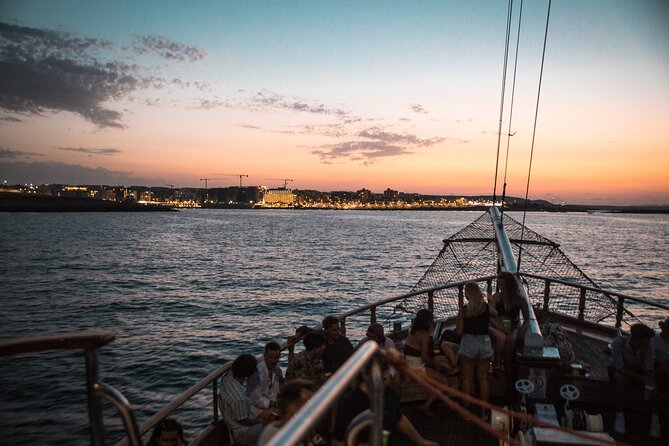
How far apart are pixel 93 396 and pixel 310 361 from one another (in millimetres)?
4573

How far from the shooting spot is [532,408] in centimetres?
538

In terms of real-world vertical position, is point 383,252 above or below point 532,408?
below

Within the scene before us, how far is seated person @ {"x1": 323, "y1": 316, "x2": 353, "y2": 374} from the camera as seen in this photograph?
5.86 meters

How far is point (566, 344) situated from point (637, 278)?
148ft

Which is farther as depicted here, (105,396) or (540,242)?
(540,242)

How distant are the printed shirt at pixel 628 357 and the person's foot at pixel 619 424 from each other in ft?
2.02

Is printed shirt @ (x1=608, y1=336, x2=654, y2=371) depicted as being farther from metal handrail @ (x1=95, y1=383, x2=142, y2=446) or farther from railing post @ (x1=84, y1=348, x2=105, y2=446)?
railing post @ (x1=84, y1=348, x2=105, y2=446)

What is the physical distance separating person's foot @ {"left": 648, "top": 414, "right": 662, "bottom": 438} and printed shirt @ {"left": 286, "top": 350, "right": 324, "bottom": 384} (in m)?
4.28

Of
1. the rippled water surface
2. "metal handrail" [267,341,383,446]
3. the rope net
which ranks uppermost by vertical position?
"metal handrail" [267,341,383,446]

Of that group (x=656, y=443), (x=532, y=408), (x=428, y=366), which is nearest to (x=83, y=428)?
(x=428, y=366)

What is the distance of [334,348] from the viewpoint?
5.94 m

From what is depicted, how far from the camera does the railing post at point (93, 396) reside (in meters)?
1.83

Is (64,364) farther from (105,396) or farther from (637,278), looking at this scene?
(637,278)

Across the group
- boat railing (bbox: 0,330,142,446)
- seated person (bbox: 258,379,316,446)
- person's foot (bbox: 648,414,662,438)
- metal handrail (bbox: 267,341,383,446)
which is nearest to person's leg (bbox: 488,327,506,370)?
person's foot (bbox: 648,414,662,438)
